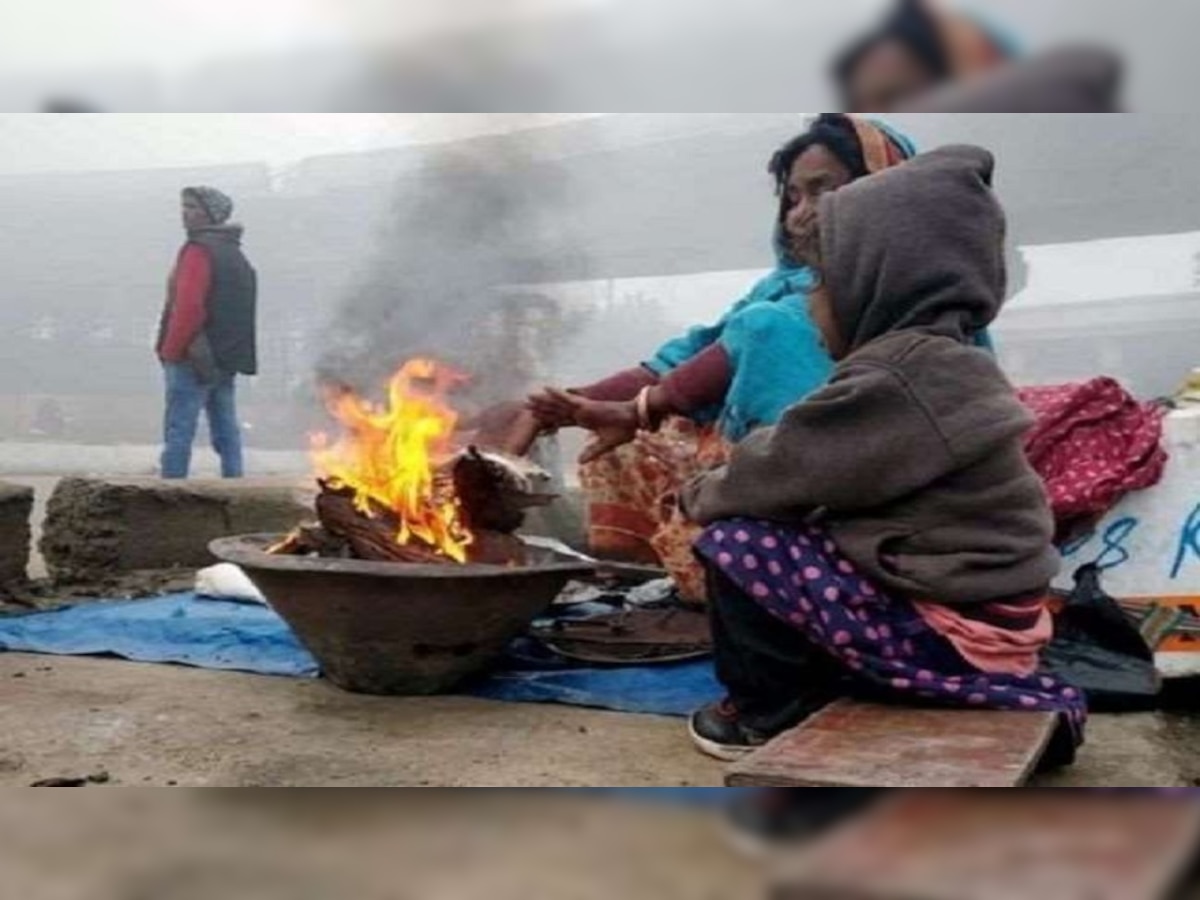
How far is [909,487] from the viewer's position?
2086 millimetres

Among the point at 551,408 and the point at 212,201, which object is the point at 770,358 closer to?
the point at 551,408

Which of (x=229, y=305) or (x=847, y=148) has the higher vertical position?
(x=847, y=148)

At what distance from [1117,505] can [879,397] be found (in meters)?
1.20

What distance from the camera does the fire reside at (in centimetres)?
296

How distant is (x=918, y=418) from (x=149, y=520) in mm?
3344

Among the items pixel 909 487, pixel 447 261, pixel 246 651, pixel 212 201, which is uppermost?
pixel 212 201

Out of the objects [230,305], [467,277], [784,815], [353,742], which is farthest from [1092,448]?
[230,305]

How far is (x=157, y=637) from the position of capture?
354cm

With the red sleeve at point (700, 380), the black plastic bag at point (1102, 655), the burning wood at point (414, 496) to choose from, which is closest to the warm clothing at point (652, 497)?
the red sleeve at point (700, 380)

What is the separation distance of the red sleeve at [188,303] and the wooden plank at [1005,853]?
5.83m

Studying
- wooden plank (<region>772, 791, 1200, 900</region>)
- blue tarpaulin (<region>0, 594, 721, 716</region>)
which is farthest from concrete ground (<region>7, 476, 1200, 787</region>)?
wooden plank (<region>772, 791, 1200, 900</region>)

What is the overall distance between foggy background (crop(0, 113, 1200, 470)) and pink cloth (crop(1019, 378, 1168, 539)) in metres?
1.55

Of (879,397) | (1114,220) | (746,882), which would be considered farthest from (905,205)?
(1114,220)

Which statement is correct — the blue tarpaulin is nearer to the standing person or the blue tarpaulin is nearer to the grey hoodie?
the grey hoodie
